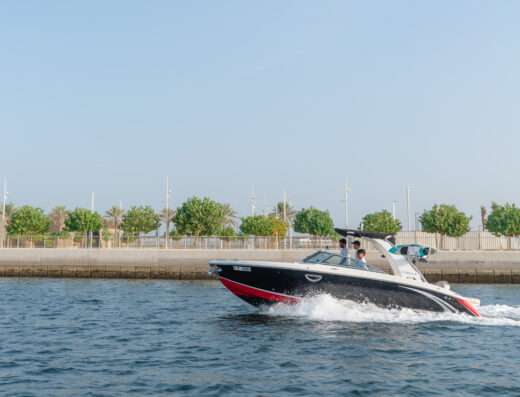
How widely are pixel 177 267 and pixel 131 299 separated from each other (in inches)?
591

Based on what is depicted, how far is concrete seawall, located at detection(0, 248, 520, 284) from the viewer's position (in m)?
35.1

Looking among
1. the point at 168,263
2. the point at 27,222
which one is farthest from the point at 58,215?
the point at 168,263

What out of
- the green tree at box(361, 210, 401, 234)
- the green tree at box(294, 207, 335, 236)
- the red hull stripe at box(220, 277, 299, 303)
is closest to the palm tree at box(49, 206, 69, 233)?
the green tree at box(294, 207, 335, 236)

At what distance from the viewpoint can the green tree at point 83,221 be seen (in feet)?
178

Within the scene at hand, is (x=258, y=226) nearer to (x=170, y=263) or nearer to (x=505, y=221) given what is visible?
(x=170, y=263)

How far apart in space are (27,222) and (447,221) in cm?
4413

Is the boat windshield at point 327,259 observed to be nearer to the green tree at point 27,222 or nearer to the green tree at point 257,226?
the green tree at point 257,226

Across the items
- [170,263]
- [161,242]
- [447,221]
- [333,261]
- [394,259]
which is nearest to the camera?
[333,261]

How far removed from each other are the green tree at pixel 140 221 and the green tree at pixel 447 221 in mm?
30182

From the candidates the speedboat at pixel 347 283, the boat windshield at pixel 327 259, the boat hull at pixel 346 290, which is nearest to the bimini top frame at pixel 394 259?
the speedboat at pixel 347 283

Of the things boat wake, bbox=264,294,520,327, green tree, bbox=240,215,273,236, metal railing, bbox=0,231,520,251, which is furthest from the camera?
green tree, bbox=240,215,273,236

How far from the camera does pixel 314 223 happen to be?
5794cm

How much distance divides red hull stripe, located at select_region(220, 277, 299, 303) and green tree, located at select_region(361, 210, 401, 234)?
40423 mm

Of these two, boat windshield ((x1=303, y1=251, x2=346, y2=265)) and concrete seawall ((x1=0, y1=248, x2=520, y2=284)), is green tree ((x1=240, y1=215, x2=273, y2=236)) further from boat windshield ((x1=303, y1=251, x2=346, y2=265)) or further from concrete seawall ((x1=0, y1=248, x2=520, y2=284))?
boat windshield ((x1=303, y1=251, x2=346, y2=265))
